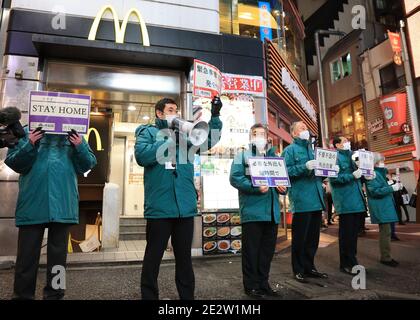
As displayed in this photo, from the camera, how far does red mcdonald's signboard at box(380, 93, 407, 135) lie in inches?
711

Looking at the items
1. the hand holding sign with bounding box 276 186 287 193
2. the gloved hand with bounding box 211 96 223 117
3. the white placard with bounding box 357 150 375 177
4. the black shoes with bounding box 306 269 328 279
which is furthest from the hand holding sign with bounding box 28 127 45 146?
the white placard with bounding box 357 150 375 177

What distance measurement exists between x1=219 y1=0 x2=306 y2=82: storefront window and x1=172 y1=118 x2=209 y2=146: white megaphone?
5.99m

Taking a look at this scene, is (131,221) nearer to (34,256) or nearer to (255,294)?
(255,294)

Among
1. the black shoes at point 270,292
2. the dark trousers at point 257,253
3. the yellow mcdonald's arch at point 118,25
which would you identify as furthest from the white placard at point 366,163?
the yellow mcdonald's arch at point 118,25

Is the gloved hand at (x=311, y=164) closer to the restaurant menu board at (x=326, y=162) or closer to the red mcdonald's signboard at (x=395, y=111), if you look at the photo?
the restaurant menu board at (x=326, y=162)

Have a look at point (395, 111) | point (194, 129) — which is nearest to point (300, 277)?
point (194, 129)

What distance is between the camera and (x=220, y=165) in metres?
7.76

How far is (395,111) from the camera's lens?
1838cm

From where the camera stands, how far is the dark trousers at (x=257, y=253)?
4.06 meters

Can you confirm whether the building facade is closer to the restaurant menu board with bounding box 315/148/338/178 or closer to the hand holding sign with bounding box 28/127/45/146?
the restaurant menu board with bounding box 315/148/338/178

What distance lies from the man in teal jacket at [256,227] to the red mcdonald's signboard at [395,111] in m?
16.9
